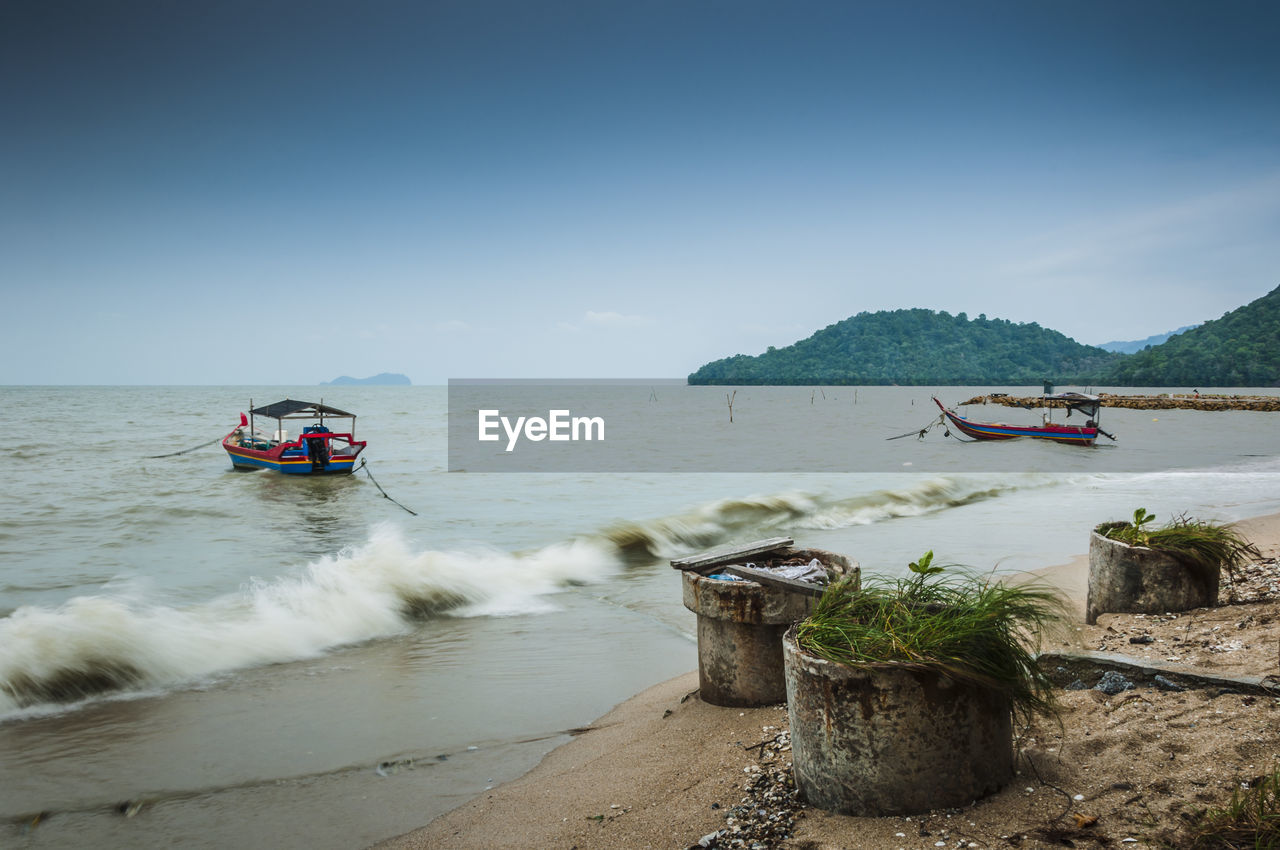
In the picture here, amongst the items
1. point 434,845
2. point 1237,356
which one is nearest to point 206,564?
point 434,845

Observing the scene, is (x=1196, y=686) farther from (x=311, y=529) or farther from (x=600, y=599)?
(x=311, y=529)

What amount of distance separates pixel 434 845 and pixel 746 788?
70.1 inches

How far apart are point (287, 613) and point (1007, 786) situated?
8.74 m

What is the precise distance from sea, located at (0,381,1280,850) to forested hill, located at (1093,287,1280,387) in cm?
→ 11343

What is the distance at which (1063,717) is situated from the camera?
394 cm

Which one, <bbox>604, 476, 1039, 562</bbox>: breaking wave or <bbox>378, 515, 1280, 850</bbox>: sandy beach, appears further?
<bbox>604, 476, 1039, 562</bbox>: breaking wave

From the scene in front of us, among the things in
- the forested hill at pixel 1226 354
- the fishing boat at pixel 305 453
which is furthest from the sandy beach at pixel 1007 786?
the forested hill at pixel 1226 354

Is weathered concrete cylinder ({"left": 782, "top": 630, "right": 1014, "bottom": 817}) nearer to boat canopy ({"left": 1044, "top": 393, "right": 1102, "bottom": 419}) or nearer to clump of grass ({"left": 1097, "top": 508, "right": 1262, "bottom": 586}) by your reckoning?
clump of grass ({"left": 1097, "top": 508, "right": 1262, "bottom": 586})

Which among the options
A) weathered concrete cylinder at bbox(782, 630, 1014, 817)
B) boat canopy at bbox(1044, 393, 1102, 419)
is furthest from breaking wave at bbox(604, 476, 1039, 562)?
boat canopy at bbox(1044, 393, 1102, 419)

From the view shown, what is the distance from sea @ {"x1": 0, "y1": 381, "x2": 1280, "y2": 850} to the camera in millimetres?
5203

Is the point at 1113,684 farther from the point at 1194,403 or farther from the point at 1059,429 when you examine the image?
the point at 1194,403

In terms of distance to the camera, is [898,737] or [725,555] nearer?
[898,737]

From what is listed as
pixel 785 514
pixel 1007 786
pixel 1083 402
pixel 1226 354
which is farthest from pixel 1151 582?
pixel 1226 354

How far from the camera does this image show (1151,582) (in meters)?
6.04
